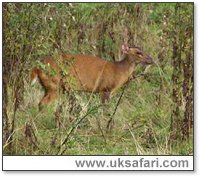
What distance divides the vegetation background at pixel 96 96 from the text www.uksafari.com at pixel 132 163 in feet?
0.28

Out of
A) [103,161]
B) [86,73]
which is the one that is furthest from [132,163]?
[86,73]

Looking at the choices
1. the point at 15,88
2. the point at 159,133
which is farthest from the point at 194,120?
the point at 15,88

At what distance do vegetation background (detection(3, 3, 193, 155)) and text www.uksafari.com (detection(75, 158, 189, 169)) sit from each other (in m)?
0.09

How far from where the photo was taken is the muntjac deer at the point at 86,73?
63.6 feet

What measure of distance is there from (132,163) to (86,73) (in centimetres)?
94

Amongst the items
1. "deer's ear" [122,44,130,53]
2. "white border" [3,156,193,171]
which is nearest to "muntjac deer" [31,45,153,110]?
"deer's ear" [122,44,130,53]

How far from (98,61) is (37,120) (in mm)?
752

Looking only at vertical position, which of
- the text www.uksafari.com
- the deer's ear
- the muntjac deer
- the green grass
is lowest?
the text www.uksafari.com

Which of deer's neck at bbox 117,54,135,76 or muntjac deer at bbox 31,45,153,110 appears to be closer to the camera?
muntjac deer at bbox 31,45,153,110

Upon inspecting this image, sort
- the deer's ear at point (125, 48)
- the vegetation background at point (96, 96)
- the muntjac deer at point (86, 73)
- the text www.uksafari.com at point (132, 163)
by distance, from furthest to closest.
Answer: the deer's ear at point (125, 48) → the muntjac deer at point (86, 73) → the vegetation background at point (96, 96) → the text www.uksafari.com at point (132, 163)

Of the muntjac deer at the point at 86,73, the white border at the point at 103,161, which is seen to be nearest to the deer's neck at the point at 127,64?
the muntjac deer at the point at 86,73

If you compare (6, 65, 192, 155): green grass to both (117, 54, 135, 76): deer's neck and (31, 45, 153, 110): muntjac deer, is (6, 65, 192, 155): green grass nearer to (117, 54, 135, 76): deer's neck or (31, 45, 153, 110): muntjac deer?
(31, 45, 153, 110): muntjac deer

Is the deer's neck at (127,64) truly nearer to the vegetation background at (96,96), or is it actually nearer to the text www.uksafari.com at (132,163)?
the vegetation background at (96,96)

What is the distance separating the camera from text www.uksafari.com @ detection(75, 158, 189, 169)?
19.2 m
